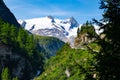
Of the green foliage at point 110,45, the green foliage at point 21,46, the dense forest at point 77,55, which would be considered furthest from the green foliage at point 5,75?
the green foliage at point 110,45

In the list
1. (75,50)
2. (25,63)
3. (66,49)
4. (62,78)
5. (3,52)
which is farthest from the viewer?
(25,63)

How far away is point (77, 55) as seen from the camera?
12169cm

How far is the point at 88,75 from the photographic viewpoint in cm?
1992

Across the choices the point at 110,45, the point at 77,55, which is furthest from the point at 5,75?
the point at 110,45

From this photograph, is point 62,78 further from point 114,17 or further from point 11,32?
point 114,17

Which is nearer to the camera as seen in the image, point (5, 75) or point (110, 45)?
point (110, 45)

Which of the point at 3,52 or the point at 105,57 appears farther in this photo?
the point at 3,52

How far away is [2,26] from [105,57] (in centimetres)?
14761

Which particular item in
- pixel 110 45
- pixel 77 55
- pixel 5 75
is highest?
pixel 110 45

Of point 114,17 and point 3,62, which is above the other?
point 114,17

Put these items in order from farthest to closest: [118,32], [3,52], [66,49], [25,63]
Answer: [25,63] < [3,52] < [66,49] < [118,32]

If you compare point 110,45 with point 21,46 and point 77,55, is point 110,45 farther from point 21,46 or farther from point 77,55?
point 21,46

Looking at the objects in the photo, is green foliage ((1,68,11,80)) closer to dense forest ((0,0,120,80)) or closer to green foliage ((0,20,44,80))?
dense forest ((0,0,120,80))

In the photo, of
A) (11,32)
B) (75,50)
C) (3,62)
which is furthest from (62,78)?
(11,32)
